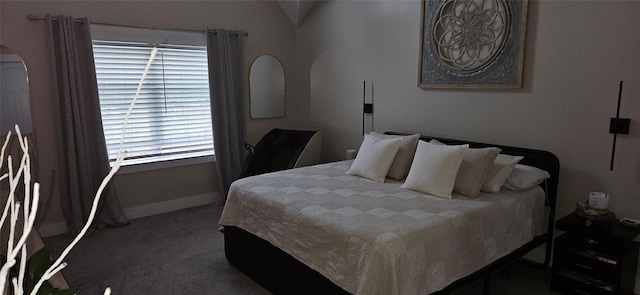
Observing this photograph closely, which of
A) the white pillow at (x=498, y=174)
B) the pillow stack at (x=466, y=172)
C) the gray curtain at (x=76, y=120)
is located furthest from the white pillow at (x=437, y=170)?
the gray curtain at (x=76, y=120)

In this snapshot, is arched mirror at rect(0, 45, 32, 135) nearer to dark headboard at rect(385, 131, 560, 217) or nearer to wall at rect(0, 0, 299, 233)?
wall at rect(0, 0, 299, 233)

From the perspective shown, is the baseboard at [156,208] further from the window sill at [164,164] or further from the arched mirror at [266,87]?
the arched mirror at [266,87]

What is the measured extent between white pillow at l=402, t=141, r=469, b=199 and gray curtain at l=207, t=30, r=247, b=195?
7.81 ft

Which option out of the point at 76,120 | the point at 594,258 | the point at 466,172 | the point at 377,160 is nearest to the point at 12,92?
the point at 76,120

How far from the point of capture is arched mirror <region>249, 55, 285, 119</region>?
4.95 metres

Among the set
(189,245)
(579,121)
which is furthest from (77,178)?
(579,121)

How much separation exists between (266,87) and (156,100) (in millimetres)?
1296

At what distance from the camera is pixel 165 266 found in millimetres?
3186

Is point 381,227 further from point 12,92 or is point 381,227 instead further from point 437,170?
point 12,92

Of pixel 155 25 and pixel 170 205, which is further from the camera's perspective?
pixel 170 205

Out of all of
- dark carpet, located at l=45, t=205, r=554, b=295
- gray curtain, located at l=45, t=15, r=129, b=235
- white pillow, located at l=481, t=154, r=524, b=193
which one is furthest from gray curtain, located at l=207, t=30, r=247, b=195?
white pillow, located at l=481, t=154, r=524, b=193

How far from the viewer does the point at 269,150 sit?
15.0 ft

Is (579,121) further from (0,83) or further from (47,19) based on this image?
(0,83)

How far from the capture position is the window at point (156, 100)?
4.00 meters
